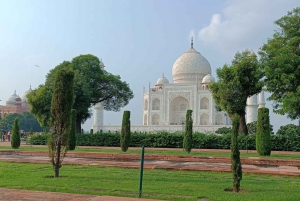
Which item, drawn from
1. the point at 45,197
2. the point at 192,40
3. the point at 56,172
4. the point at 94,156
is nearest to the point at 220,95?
the point at 94,156

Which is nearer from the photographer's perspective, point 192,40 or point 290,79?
point 290,79

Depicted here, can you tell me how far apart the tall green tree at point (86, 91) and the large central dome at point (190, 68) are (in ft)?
42.9

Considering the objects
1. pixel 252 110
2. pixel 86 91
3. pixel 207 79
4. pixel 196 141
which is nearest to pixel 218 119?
pixel 252 110

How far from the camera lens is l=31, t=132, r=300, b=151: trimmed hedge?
17.7 metres

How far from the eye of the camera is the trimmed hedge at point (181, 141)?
17.7 metres

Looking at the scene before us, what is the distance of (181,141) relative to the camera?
19266 mm

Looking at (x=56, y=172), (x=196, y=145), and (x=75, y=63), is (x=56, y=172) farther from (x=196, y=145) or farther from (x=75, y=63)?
(x=75, y=63)

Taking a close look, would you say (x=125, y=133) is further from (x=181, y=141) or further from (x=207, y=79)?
(x=207, y=79)

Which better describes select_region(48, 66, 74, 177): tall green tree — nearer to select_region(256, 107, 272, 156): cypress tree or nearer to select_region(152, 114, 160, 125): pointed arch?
select_region(256, 107, 272, 156): cypress tree


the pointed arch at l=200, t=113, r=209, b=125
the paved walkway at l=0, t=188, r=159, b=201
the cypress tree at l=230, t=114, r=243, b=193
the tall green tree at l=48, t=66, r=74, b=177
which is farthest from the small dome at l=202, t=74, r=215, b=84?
the paved walkway at l=0, t=188, r=159, b=201

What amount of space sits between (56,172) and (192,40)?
40.4 m

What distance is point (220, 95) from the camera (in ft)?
66.8

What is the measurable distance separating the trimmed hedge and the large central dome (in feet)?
74.1

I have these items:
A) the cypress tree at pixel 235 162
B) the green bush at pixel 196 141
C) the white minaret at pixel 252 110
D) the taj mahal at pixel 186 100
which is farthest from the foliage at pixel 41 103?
the white minaret at pixel 252 110
